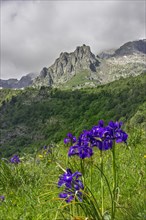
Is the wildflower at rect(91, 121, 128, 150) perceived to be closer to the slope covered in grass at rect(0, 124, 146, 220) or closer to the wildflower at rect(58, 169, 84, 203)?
the slope covered in grass at rect(0, 124, 146, 220)

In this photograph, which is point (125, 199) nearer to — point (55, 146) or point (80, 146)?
point (80, 146)

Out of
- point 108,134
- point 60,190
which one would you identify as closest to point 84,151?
point 108,134

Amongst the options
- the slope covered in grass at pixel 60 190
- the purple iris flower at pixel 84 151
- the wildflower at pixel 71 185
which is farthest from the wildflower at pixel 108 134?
the wildflower at pixel 71 185

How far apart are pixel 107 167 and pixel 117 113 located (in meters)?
188

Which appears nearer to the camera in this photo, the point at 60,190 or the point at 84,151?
the point at 84,151

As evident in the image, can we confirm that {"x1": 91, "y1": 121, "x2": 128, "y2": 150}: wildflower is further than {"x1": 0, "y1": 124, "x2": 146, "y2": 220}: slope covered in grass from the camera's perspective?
No

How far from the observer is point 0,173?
816 centimetres

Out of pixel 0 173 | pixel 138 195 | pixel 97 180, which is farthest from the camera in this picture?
pixel 0 173

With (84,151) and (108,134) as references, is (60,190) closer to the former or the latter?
(84,151)

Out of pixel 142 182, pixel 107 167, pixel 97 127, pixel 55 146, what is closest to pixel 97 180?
pixel 107 167

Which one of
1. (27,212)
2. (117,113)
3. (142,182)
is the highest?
(117,113)

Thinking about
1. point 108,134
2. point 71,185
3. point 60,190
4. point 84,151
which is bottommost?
point 60,190

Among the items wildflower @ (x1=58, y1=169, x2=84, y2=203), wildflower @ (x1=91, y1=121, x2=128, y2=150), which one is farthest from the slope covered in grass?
wildflower @ (x1=91, y1=121, x2=128, y2=150)

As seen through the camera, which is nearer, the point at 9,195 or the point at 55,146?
the point at 9,195
